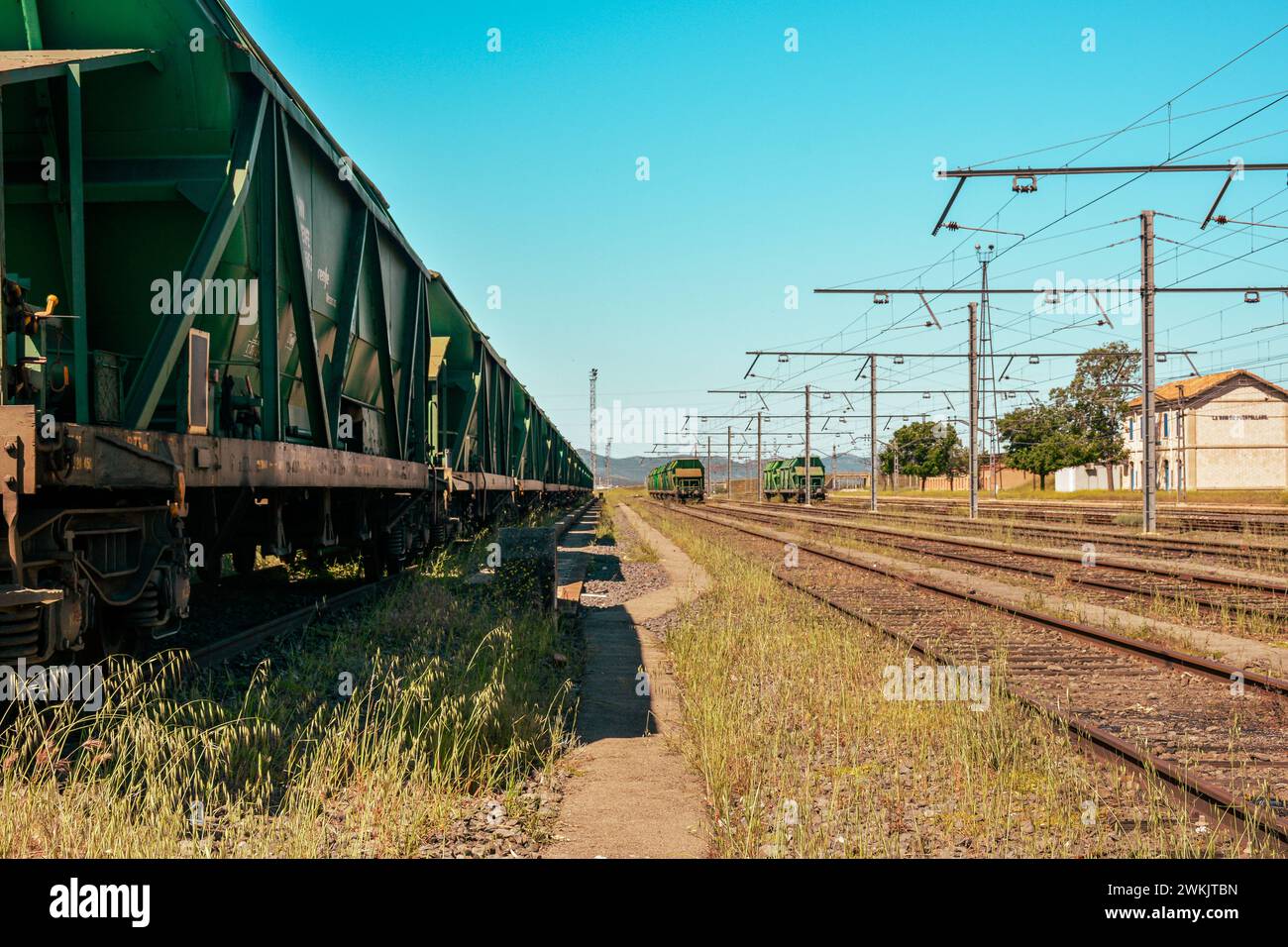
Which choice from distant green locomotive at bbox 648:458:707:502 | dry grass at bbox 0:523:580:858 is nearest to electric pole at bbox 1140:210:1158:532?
dry grass at bbox 0:523:580:858

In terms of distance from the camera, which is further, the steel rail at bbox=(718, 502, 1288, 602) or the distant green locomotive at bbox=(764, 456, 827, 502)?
the distant green locomotive at bbox=(764, 456, 827, 502)

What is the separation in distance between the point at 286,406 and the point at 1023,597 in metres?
9.11

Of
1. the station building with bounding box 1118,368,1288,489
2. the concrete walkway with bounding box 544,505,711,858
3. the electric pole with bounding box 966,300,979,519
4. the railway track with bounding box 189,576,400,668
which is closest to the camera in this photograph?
the concrete walkway with bounding box 544,505,711,858

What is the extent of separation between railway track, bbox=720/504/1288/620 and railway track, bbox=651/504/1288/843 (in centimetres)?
229

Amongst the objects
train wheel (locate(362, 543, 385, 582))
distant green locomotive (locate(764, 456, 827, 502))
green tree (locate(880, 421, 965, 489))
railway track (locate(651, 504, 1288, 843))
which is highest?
green tree (locate(880, 421, 965, 489))

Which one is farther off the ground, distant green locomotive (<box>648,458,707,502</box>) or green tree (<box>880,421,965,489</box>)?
green tree (<box>880,421,965,489</box>)

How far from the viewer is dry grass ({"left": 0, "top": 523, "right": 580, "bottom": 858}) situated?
141 inches

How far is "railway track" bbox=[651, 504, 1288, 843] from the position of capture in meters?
4.73

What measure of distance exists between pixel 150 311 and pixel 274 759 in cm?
305

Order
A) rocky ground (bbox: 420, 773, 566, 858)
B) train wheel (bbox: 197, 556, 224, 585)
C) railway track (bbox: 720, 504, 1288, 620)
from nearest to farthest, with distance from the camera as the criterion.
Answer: rocky ground (bbox: 420, 773, 566, 858) → train wheel (bbox: 197, 556, 224, 585) → railway track (bbox: 720, 504, 1288, 620)

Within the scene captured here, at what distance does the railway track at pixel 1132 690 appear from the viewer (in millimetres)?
4727

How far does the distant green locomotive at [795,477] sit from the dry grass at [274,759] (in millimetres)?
49221

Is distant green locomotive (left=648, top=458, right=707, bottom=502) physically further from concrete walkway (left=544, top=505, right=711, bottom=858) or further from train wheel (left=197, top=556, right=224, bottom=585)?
train wheel (left=197, top=556, right=224, bottom=585)
